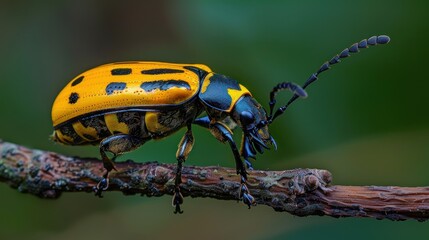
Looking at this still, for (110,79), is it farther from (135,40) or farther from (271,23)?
(135,40)

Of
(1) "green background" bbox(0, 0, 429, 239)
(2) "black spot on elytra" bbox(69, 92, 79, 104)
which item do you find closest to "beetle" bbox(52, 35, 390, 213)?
(2) "black spot on elytra" bbox(69, 92, 79, 104)

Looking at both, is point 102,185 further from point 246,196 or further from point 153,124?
point 246,196

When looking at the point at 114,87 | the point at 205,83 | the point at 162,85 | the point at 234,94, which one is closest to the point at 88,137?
the point at 114,87

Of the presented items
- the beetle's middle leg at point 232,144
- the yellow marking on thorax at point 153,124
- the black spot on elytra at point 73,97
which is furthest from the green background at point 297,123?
the black spot on elytra at point 73,97

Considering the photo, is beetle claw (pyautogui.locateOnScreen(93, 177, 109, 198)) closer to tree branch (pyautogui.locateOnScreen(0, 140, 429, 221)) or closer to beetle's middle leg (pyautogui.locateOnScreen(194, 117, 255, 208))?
tree branch (pyautogui.locateOnScreen(0, 140, 429, 221))

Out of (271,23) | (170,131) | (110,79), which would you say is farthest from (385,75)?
(110,79)

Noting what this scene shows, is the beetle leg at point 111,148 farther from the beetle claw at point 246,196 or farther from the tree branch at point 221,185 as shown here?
the beetle claw at point 246,196
